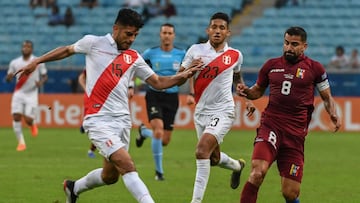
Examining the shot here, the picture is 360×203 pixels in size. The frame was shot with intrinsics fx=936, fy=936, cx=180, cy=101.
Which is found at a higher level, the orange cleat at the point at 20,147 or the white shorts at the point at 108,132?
the white shorts at the point at 108,132

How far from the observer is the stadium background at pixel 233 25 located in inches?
1282

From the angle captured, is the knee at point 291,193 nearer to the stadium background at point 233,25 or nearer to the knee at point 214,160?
the knee at point 214,160

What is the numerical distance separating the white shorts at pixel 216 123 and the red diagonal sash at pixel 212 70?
1.00 feet

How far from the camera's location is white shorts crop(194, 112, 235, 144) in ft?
39.7

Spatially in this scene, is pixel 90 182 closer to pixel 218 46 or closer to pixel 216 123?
pixel 216 123

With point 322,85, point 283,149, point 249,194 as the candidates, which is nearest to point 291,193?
point 283,149

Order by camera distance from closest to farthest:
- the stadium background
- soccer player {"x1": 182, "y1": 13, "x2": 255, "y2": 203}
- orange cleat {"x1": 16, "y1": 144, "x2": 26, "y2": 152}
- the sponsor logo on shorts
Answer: the sponsor logo on shorts → soccer player {"x1": 182, "y1": 13, "x2": 255, "y2": 203} → orange cleat {"x1": 16, "y1": 144, "x2": 26, "y2": 152} → the stadium background

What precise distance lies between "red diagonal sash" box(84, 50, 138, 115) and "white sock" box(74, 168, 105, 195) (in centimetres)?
87

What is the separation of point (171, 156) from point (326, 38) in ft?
48.9

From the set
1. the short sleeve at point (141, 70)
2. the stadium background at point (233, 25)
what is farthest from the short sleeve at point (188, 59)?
the stadium background at point (233, 25)

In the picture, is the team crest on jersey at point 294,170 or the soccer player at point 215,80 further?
the soccer player at point 215,80

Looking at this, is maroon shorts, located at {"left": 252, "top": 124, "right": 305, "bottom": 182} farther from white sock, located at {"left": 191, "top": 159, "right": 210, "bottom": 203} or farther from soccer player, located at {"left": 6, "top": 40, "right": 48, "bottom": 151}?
soccer player, located at {"left": 6, "top": 40, "right": 48, "bottom": 151}

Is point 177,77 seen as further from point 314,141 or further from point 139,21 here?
point 314,141

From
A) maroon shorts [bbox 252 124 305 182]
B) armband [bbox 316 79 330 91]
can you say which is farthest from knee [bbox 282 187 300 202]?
armband [bbox 316 79 330 91]
